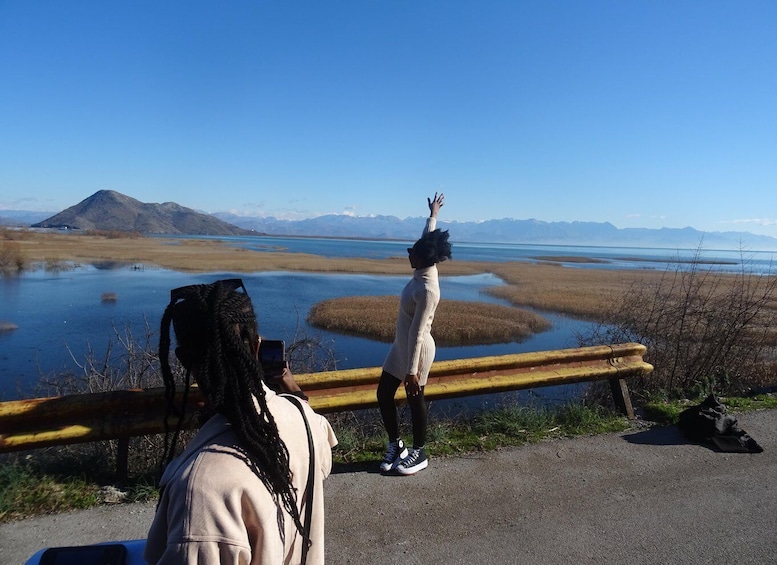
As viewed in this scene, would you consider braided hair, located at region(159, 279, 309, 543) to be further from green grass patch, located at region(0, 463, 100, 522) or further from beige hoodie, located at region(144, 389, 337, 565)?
green grass patch, located at region(0, 463, 100, 522)

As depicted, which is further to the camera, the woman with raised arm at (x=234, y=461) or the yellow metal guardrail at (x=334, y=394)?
the yellow metal guardrail at (x=334, y=394)

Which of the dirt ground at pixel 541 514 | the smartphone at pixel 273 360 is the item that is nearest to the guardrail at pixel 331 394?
the smartphone at pixel 273 360

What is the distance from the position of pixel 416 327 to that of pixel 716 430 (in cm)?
332

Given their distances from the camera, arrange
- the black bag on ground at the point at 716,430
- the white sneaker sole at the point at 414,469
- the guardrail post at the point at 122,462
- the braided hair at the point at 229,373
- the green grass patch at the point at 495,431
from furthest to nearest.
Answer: the black bag on ground at the point at 716,430
the green grass patch at the point at 495,431
the white sneaker sole at the point at 414,469
the guardrail post at the point at 122,462
the braided hair at the point at 229,373

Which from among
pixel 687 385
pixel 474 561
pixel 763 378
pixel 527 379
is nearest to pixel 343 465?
pixel 474 561

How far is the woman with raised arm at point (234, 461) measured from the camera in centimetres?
115

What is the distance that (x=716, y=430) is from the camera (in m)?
4.90

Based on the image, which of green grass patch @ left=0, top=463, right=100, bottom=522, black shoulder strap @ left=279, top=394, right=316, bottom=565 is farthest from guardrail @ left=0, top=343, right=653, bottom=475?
black shoulder strap @ left=279, top=394, right=316, bottom=565

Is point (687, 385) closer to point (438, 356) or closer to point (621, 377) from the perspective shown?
point (621, 377)

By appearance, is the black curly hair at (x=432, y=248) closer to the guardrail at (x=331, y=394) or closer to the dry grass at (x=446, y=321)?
the guardrail at (x=331, y=394)

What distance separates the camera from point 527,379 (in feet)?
16.9

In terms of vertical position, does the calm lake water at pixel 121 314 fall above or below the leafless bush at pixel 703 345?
below

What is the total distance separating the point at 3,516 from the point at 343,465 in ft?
7.45

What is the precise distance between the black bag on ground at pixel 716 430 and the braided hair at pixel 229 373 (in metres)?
4.88
